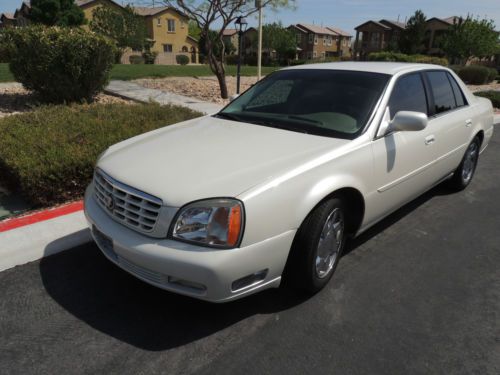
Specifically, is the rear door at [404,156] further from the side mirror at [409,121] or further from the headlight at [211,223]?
the headlight at [211,223]

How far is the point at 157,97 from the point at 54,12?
33476 mm

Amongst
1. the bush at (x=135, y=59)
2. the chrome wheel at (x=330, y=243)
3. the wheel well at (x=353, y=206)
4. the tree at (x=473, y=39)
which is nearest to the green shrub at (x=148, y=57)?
the bush at (x=135, y=59)

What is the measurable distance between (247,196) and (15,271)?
2.10m

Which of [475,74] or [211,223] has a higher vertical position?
[475,74]

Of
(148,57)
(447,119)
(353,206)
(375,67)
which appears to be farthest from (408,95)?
(148,57)

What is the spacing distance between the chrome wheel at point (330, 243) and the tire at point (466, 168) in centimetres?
265

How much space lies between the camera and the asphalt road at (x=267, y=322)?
7.50ft

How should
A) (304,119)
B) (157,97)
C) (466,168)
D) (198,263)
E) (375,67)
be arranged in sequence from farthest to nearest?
(157,97), (466,168), (375,67), (304,119), (198,263)

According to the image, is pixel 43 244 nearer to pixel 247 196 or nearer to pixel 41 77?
pixel 247 196

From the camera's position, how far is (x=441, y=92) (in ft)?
13.9

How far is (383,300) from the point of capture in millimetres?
2871

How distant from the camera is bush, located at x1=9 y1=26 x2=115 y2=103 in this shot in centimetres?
805

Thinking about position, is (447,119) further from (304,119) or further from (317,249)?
(317,249)

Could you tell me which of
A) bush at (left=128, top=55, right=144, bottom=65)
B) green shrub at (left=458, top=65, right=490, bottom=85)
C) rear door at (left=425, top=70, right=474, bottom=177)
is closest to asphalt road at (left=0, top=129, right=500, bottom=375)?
rear door at (left=425, top=70, right=474, bottom=177)
